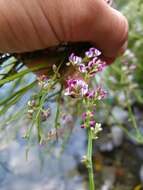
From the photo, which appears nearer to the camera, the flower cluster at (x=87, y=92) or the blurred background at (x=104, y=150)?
the flower cluster at (x=87, y=92)

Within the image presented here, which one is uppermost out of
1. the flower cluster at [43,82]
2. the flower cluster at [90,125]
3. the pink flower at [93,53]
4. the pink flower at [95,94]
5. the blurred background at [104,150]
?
the pink flower at [93,53]

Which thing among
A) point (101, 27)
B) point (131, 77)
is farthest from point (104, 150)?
point (101, 27)

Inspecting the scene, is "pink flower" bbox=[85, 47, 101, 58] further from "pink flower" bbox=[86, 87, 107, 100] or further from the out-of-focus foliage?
the out-of-focus foliage

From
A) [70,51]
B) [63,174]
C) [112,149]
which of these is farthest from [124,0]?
[70,51]

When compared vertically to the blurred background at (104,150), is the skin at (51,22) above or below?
above

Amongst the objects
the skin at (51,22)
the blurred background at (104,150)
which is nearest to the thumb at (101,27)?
the skin at (51,22)

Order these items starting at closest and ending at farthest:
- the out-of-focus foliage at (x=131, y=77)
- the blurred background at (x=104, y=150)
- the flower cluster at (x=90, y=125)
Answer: the flower cluster at (x=90, y=125) < the blurred background at (x=104, y=150) < the out-of-focus foliage at (x=131, y=77)

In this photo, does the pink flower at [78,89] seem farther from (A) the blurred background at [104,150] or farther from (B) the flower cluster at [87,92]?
(A) the blurred background at [104,150]

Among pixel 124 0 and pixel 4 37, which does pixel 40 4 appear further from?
pixel 124 0
